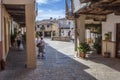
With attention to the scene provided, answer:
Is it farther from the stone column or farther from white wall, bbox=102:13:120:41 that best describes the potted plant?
the stone column

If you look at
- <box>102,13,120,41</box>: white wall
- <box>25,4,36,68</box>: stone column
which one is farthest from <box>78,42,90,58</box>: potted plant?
<box>25,4,36,68</box>: stone column

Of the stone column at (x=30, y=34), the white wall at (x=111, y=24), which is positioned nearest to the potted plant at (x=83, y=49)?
the white wall at (x=111, y=24)

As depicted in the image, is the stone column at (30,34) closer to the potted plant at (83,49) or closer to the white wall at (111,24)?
the potted plant at (83,49)

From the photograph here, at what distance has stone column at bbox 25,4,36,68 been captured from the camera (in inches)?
617

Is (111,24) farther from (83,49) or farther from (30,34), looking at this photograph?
(30,34)

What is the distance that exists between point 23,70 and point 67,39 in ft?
119

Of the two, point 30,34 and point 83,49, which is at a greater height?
point 30,34

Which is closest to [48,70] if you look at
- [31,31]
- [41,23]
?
[31,31]

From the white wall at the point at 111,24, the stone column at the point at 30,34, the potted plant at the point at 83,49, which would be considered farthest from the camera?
the potted plant at the point at 83,49

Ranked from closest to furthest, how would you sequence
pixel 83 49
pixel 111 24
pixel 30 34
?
pixel 30 34
pixel 83 49
pixel 111 24

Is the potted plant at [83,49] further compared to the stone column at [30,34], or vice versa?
the potted plant at [83,49]

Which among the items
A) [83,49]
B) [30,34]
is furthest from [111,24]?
[30,34]

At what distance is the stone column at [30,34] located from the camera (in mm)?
15680

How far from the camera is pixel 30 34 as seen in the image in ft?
51.9
